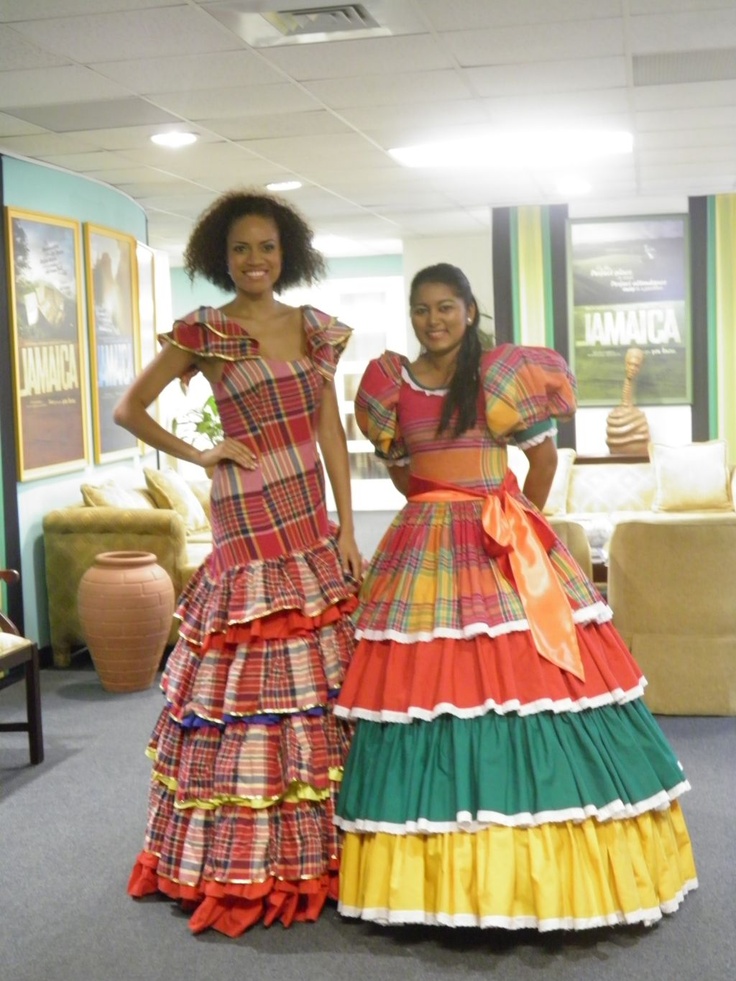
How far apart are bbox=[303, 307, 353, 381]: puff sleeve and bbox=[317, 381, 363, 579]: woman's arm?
5 centimetres

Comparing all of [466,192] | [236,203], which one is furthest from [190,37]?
[466,192]

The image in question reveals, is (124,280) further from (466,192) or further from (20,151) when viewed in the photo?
(466,192)

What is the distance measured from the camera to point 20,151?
20.4ft

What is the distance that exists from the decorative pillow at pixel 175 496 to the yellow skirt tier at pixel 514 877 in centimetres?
464

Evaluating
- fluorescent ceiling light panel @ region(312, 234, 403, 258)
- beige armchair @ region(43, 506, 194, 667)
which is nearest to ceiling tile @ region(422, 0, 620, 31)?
beige armchair @ region(43, 506, 194, 667)

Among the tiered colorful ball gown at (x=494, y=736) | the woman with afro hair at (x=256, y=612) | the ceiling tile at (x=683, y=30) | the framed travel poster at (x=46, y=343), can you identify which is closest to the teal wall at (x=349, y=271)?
the framed travel poster at (x=46, y=343)

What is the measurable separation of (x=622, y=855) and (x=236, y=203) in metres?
1.86

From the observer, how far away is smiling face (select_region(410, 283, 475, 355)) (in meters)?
3.26

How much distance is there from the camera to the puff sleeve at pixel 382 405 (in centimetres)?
337

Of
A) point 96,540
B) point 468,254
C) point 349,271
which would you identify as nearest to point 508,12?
point 96,540

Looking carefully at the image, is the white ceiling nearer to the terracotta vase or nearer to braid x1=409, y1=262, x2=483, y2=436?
braid x1=409, y1=262, x2=483, y2=436

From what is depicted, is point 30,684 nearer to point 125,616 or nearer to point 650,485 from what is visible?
point 125,616

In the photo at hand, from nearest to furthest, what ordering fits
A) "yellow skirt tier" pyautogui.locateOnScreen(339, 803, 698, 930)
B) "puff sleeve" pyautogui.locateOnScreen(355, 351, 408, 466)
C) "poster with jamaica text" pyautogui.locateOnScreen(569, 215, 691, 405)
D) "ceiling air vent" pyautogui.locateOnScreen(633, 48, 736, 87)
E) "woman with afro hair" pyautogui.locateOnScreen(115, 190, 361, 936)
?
"yellow skirt tier" pyautogui.locateOnScreen(339, 803, 698, 930) < "woman with afro hair" pyautogui.locateOnScreen(115, 190, 361, 936) < "puff sleeve" pyautogui.locateOnScreen(355, 351, 408, 466) < "ceiling air vent" pyautogui.locateOnScreen(633, 48, 736, 87) < "poster with jamaica text" pyautogui.locateOnScreen(569, 215, 691, 405)

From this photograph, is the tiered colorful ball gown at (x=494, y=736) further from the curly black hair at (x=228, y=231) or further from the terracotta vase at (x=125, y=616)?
the terracotta vase at (x=125, y=616)
